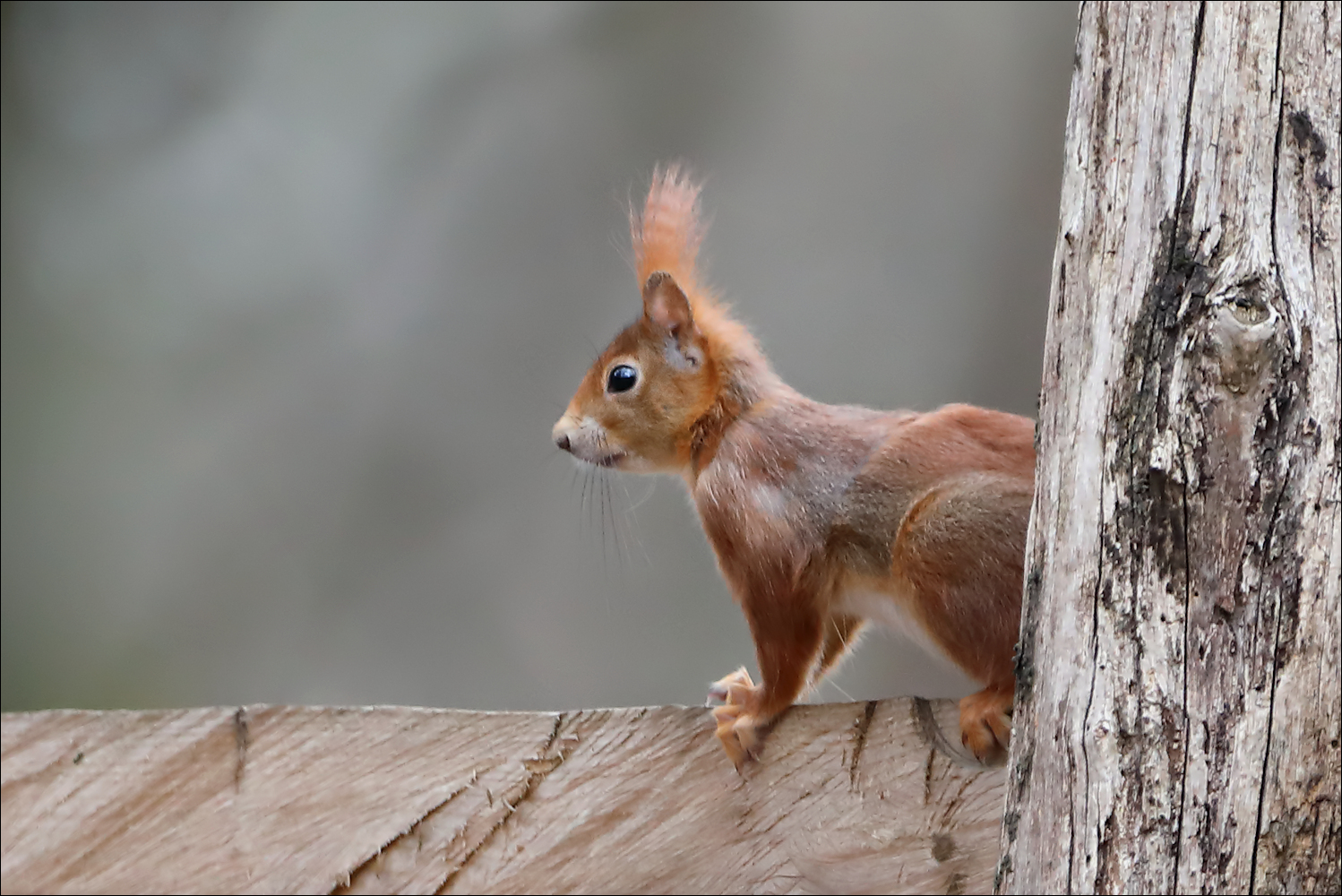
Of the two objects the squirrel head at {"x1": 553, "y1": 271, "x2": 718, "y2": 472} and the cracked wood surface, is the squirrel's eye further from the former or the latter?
the cracked wood surface

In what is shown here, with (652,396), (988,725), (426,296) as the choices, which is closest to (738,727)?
(988,725)

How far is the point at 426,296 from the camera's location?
2.41 metres

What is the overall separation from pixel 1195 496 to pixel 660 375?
525 millimetres

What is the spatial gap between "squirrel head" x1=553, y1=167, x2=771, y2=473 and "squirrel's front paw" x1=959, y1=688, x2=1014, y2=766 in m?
0.33

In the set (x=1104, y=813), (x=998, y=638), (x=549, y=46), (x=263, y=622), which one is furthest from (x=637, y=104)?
(x=1104, y=813)

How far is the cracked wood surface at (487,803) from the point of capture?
0.89m

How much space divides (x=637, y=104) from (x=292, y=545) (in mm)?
1043

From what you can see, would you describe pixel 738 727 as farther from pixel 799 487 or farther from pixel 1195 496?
pixel 1195 496

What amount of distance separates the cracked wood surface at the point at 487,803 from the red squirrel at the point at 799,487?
0.05 meters

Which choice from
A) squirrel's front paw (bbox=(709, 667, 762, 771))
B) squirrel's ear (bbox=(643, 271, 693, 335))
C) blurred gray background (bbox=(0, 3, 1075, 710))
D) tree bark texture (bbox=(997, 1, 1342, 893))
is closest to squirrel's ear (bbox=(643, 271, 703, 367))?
squirrel's ear (bbox=(643, 271, 693, 335))

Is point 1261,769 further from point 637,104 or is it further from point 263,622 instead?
point 263,622

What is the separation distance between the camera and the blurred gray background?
2172mm

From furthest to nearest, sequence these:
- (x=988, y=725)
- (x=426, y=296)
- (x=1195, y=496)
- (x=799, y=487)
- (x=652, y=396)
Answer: (x=426, y=296) → (x=652, y=396) → (x=799, y=487) → (x=988, y=725) → (x=1195, y=496)

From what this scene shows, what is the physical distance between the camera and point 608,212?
73.6 inches
